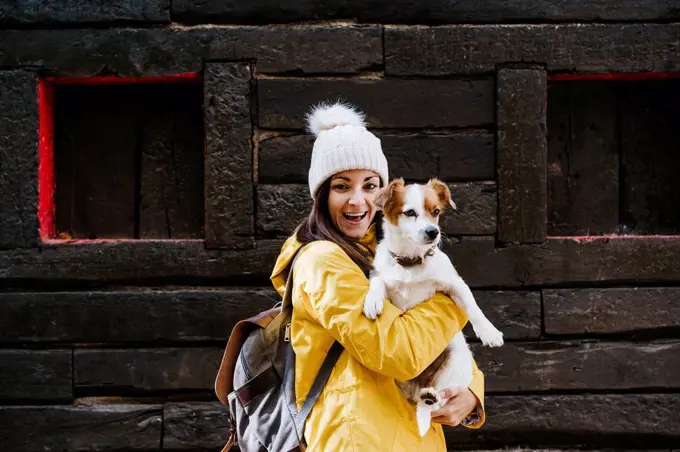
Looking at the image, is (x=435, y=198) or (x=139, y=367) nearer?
(x=435, y=198)

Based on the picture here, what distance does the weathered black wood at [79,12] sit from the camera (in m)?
3.59

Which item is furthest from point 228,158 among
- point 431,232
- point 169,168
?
point 431,232

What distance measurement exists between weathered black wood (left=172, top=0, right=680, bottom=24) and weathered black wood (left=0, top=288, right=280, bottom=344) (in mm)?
1475

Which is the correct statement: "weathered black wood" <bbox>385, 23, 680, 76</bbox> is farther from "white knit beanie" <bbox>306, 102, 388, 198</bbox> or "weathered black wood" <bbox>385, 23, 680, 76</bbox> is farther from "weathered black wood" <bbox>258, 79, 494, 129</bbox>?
"white knit beanie" <bbox>306, 102, 388, 198</bbox>


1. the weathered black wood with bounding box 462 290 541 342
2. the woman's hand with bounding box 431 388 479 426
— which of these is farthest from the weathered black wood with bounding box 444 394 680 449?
the woman's hand with bounding box 431 388 479 426

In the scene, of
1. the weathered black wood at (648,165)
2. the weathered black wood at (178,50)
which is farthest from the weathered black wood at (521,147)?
the weathered black wood at (178,50)

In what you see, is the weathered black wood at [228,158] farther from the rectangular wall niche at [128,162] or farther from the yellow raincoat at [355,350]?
the yellow raincoat at [355,350]

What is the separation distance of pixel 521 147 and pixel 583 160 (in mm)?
448

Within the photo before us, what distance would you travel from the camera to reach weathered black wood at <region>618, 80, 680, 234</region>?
3.75 meters

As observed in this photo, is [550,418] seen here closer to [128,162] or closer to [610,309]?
[610,309]

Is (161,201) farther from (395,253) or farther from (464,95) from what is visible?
(395,253)

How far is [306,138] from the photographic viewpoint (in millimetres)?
3584

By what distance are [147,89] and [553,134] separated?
2274 mm

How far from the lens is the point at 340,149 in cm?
225
